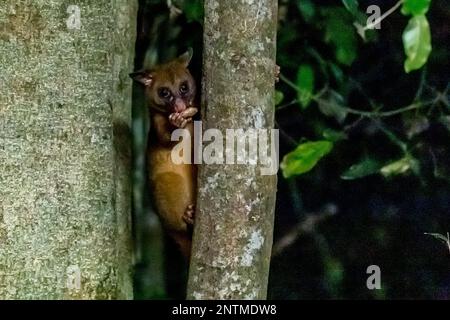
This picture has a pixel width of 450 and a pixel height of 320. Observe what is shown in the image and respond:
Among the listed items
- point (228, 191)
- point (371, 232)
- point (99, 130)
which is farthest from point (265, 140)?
point (371, 232)

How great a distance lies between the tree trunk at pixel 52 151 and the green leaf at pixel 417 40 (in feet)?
4.10

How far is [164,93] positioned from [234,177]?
1.03 m

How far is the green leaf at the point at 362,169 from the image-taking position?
414 cm

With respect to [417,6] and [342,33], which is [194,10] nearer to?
[342,33]

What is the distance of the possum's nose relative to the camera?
143 inches

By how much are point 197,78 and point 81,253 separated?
103 cm

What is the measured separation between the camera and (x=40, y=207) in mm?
3365

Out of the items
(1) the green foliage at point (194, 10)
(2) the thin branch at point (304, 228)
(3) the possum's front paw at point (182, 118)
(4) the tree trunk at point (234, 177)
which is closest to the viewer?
(4) the tree trunk at point (234, 177)

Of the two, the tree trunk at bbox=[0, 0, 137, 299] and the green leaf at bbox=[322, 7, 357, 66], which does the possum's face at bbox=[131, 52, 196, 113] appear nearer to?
the tree trunk at bbox=[0, 0, 137, 299]

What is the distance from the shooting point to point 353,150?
4.54m

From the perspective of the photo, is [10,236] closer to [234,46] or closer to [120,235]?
[120,235]

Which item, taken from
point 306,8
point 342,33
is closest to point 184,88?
point 306,8

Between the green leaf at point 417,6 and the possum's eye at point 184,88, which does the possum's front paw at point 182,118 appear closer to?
the possum's eye at point 184,88

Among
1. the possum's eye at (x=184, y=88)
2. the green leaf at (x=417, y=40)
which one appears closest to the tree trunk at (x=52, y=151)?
the possum's eye at (x=184, y=88)
